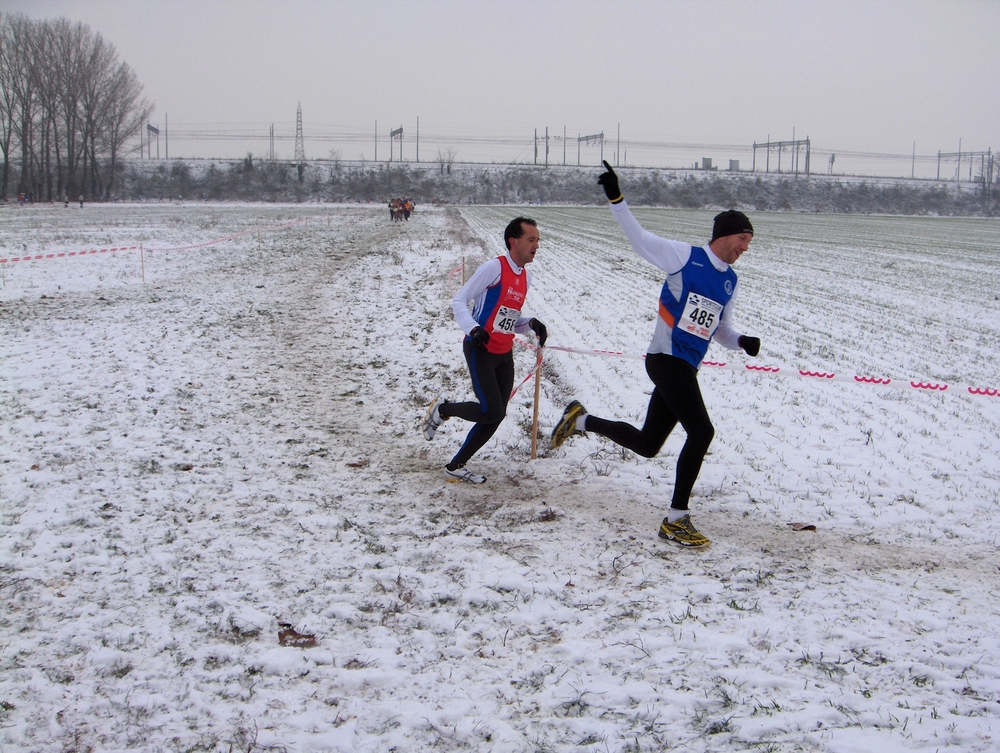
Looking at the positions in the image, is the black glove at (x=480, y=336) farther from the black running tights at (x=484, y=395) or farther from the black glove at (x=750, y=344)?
the black glove at (x=750, y=344)

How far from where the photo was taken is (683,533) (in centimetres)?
459

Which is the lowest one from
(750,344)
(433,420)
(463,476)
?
(463,476)

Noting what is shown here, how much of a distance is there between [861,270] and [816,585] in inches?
838

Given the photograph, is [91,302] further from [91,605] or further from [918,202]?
[918,202]

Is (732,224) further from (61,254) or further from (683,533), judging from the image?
(61,254)

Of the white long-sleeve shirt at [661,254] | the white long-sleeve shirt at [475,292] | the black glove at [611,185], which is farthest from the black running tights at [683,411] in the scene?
the white long-sleeve shirt at [475,292]

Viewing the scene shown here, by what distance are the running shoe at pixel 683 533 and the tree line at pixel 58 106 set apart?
7845 cm

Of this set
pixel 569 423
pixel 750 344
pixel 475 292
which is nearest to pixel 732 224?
pixel 750 344

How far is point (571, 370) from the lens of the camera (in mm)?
9336

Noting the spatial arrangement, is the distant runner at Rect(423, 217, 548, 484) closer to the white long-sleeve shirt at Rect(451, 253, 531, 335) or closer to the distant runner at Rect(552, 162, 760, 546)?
the white long-sleeve shirt at Rect(451, 253, 531, 335)

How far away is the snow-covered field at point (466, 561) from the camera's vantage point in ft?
→ 9.96

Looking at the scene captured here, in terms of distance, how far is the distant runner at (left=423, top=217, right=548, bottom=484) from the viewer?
5.20 meters

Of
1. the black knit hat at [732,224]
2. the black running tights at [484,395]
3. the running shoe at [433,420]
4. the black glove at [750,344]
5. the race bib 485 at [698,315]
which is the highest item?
the black knit hat at [732,224]

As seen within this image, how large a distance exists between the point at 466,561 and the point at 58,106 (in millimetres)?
84913
